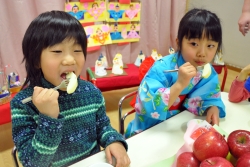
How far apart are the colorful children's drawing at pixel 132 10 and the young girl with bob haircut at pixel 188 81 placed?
178 centimetres

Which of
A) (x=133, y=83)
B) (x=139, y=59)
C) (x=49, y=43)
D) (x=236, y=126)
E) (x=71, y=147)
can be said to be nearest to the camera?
(x=49, y=43)

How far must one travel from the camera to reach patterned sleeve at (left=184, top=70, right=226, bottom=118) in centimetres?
108

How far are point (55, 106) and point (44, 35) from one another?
0.73 ft

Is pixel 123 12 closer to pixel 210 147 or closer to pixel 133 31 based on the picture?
pixel 133 31

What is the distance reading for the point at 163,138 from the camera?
34.7 inches

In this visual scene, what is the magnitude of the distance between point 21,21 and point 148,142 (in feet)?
6.16

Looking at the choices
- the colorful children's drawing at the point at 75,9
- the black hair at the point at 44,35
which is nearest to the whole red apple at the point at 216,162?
the black hair at the point at 44,35

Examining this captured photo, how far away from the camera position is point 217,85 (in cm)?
113

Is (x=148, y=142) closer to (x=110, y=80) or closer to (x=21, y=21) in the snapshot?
(x=110, y=80)

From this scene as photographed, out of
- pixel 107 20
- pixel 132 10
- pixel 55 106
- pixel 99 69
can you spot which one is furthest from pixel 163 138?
pixel 132 10

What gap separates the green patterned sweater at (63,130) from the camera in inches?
26.4

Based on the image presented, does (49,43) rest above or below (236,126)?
above

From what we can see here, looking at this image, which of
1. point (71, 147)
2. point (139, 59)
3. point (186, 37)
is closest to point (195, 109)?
point (186, 37)

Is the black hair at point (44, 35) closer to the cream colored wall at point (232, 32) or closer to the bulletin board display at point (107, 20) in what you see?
the bulletin board display at point (107, 20)
